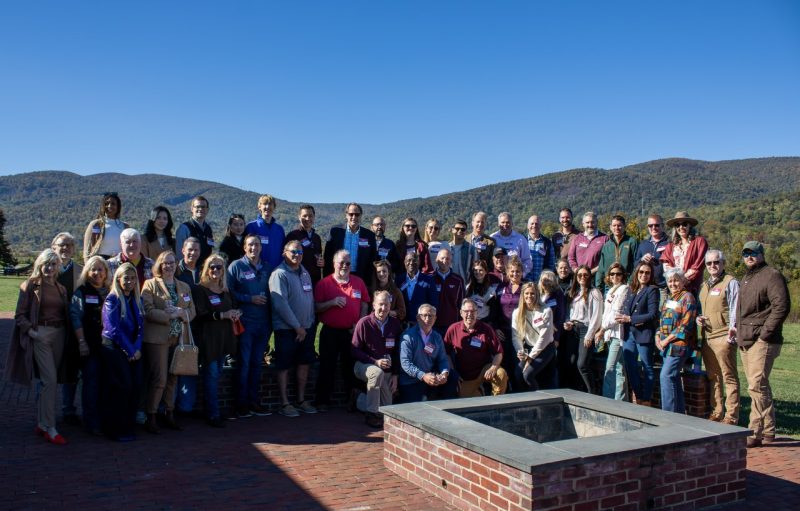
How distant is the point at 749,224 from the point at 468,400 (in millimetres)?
55484

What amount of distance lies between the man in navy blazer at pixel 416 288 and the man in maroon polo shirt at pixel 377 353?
60 cm

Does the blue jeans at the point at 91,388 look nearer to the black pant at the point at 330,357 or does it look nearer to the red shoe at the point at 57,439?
the red shoe at the point at 57,439

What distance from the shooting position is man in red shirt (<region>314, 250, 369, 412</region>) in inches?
324

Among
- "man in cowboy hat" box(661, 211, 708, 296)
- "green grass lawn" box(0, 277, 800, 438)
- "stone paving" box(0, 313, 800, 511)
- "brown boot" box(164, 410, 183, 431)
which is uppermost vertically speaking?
"man in cowboy hat" box(661, 211, 708, 296)

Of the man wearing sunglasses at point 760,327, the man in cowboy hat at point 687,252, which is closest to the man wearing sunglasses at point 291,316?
the man in cowboy hat at point 687,252

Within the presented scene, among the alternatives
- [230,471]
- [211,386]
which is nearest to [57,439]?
[211,386]

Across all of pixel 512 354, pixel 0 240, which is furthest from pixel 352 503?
pixel 0 240

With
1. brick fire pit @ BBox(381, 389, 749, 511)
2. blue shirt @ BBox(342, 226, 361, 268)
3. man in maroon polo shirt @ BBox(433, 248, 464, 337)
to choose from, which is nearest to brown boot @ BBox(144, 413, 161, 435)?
brick fire pit @ BBox(381, 389, 749, 511)

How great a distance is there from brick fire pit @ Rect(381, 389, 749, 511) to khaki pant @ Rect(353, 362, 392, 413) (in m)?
1.26

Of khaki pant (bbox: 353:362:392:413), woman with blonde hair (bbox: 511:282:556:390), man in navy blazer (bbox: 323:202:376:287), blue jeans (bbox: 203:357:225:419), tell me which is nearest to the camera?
blue jeans (bbox: 203:357:225:419)

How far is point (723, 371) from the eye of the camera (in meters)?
→ 7.52

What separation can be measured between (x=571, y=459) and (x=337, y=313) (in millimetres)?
4223

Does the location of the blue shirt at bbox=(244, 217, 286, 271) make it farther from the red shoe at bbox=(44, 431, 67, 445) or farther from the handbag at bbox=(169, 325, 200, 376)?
the red shoe at bbox=(44, 431, 67, 445)

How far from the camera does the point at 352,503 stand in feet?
17.0
